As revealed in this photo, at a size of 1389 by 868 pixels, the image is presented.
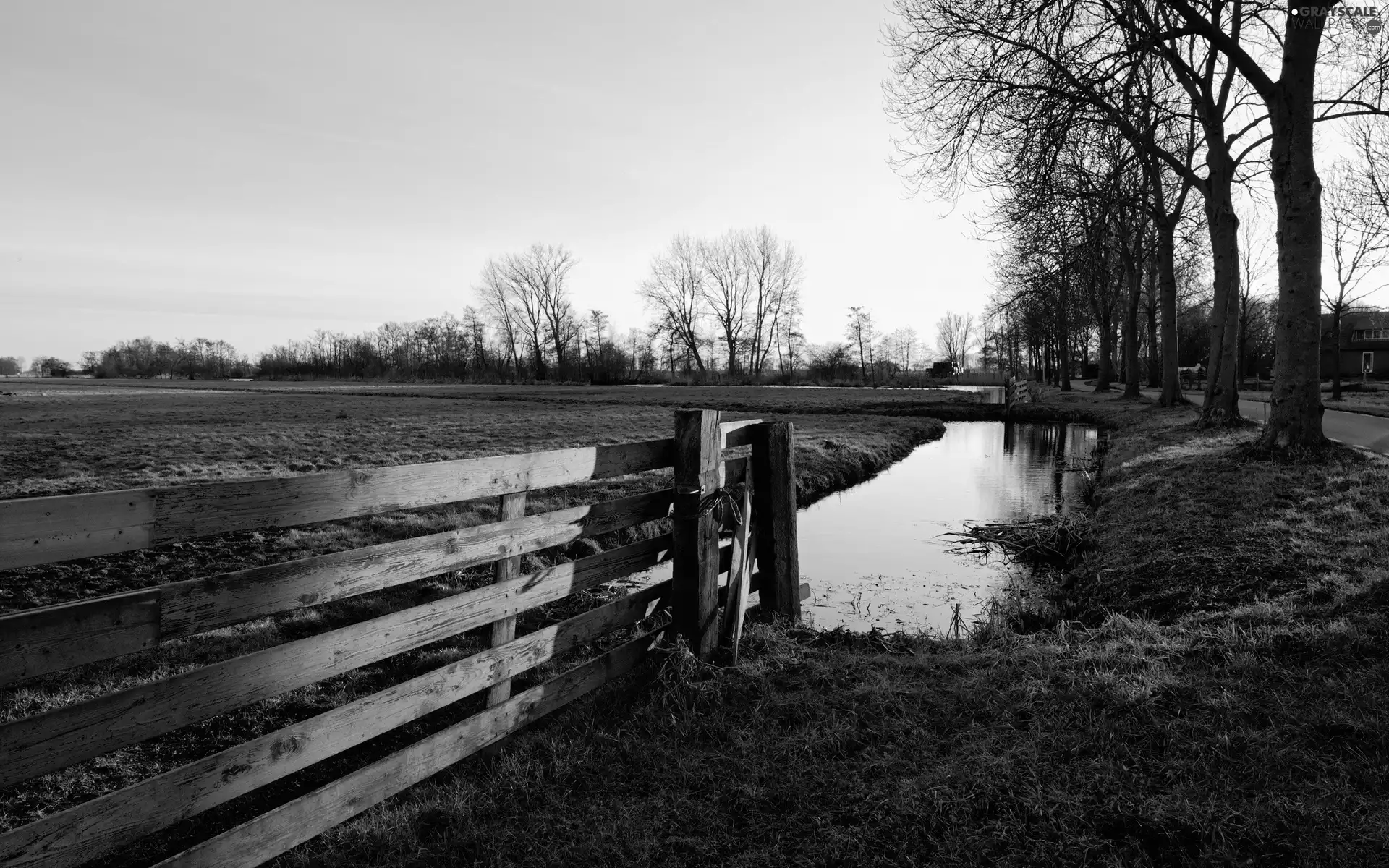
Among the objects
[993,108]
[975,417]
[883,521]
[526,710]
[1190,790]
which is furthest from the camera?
[975,417]

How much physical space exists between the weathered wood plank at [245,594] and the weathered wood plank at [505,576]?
1.7 inches

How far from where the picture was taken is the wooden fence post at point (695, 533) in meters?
4.40

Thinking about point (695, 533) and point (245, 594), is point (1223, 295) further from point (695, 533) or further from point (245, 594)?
point (245, 594)

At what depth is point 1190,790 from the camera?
2.99 metres

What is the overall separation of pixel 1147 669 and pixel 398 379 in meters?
81.6

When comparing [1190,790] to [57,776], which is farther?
[57,776]

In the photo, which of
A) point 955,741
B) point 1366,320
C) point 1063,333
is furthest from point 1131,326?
point 1366,320

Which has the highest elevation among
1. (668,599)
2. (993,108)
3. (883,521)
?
(993,108)

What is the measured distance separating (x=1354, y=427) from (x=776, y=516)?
1741 cm

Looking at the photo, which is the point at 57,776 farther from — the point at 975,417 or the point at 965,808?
the point at 975,417

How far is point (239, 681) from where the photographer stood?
259cm

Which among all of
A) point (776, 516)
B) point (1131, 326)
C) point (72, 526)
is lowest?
point (776, 516)

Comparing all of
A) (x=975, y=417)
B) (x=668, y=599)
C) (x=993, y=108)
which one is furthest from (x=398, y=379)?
(x=668, y=599)

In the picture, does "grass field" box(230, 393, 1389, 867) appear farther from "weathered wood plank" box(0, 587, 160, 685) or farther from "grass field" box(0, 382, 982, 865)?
"grass field" box(0, 382, 982, 865)
